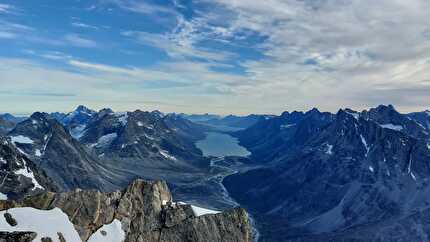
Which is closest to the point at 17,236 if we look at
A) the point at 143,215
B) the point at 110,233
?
the point at 110,233

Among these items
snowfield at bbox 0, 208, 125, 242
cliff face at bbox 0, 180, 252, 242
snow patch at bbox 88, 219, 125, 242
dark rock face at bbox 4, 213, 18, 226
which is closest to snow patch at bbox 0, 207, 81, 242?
snowfield at bbox 0, 208, 125, 242

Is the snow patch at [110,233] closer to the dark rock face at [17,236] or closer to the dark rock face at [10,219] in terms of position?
the dark rock face at [17,236]

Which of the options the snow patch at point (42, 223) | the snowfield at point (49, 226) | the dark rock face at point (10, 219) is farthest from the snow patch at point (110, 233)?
the dark rock face at point (10, 219)

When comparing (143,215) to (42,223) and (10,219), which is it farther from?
(10,219)

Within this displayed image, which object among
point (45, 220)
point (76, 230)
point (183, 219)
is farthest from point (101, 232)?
point (183, 219)

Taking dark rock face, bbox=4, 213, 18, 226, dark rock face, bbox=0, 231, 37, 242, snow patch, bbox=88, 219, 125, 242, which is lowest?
snow patch, bbox=88, 219, 125, 242

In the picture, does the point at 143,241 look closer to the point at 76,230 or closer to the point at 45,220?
the point at 76,230

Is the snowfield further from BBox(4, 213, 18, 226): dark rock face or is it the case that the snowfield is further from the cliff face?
the cliff face
